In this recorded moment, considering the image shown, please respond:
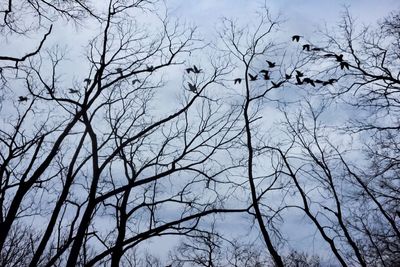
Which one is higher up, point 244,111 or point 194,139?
point 244,111

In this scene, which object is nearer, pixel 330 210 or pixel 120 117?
pixel 120 117

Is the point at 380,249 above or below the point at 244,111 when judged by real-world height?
below

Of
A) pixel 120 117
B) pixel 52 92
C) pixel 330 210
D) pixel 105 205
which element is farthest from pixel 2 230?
pixel 330 210

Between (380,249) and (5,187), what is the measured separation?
1459cm

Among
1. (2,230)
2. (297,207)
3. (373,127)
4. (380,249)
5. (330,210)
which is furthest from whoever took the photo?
(380,249)

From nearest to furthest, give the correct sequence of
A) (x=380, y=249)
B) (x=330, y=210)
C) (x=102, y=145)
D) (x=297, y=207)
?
1. (x=102, y=145)
2. (x=297, y=207)
3. (x=330, y=210)
4. (x=380, y=249)

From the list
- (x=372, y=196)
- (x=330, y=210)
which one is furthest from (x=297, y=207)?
(x=372, y=196)

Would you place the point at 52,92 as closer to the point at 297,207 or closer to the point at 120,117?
the point at 120,117

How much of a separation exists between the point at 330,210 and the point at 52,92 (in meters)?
10.6

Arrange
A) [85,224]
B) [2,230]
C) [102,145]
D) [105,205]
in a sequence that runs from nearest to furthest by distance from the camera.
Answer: [2,230], [85,224], [102,145], [105,205]

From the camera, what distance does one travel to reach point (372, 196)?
12.2 meters

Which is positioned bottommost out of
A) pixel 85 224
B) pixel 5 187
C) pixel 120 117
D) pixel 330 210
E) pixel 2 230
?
pixel 2 230

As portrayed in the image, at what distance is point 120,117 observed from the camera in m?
11.3

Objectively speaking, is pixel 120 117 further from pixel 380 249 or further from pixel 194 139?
pixel 380 249
